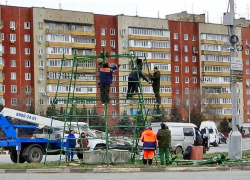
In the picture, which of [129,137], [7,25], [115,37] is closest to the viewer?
[129,137]

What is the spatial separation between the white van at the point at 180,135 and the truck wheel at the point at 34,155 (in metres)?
10.7

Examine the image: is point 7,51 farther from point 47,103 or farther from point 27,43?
point 47,103

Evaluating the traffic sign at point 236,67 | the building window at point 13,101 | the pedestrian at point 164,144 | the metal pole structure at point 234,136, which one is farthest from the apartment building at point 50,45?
the metal pole structure at point 234,136

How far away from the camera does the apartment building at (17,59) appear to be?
89.8 metres

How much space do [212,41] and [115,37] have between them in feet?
61.6

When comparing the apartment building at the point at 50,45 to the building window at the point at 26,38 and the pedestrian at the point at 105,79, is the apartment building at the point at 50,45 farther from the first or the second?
the pedestrian at the point at 105,79

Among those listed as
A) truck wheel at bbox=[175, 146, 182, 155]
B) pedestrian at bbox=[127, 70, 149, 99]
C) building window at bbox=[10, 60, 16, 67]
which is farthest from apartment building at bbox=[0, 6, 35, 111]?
pedestrian at bbox=[127, 70, 149, 99]

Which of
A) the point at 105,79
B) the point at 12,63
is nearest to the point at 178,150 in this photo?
the point at 105,79

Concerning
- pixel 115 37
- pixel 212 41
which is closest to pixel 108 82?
pixel 115 37

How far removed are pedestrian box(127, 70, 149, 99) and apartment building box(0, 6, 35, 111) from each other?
66.1 meters

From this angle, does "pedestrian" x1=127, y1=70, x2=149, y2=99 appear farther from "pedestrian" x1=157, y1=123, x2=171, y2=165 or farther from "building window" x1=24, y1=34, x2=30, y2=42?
"building window" x1=24, y1=34, x2=30, y2=42

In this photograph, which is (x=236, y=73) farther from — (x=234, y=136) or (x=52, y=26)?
(x=52, y=26)

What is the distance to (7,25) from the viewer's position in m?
89.6

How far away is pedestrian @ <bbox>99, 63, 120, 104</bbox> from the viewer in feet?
75.8
